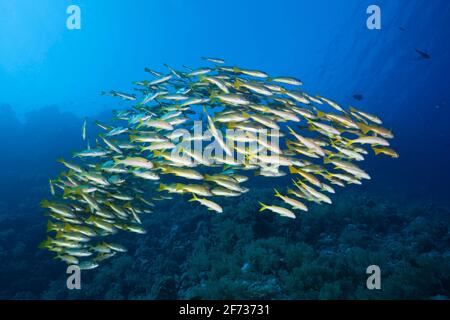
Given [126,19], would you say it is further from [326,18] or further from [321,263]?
[321,263]

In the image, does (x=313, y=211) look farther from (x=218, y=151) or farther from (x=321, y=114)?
(x=218, y=151)

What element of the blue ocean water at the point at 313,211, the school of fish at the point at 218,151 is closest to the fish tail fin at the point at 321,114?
the school of fish at the point at 218,151

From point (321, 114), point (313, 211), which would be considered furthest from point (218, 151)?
point (313, 211)

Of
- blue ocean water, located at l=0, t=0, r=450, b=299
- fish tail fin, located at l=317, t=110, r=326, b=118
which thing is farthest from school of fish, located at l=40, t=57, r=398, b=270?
blue ocean water, located at l=0, t=0, r=450, b=299

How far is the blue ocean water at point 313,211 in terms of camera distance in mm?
6324

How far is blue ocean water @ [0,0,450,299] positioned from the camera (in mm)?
6324

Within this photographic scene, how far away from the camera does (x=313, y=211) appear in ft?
28.8

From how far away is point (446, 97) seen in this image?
41938 mm

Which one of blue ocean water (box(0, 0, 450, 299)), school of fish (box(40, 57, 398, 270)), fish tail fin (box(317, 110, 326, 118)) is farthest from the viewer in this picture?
blue ocean water (box(0, 0, 450, 299))

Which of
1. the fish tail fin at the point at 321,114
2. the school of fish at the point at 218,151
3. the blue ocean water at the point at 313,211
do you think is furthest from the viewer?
the blue ocean water at the point at 313,211

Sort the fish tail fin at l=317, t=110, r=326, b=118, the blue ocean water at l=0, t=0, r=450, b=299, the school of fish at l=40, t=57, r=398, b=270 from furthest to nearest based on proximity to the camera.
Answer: the blue ocean water at l=0, t=0, r=450, b=299
the fish tail fin at l=317, t=110, r=326, b=118
the school of fish at l=40, t=57, r=398, b=270

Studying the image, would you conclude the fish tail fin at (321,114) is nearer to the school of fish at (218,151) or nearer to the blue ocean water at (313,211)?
the school of fish at (218,151)

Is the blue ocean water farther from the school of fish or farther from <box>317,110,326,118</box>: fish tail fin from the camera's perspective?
<box>317,110,326,118</box>: fish tail fin

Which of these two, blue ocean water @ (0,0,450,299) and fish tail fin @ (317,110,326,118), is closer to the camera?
fish tail fin @ (317,110,326,118)
